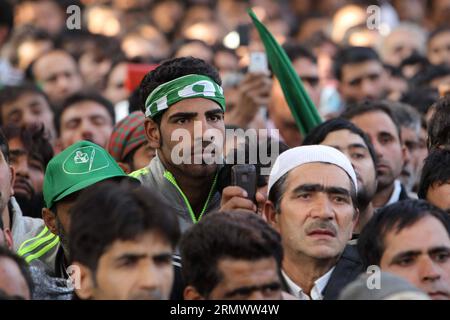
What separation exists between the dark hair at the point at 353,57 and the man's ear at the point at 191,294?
22.9ft

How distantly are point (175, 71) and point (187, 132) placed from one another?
0.36 meters

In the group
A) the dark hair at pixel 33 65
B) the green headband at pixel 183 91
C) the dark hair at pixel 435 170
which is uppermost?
the dark hair at pixel 33 65

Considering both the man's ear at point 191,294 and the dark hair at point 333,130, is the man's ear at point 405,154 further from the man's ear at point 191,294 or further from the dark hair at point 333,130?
the man's ear at point 191,294

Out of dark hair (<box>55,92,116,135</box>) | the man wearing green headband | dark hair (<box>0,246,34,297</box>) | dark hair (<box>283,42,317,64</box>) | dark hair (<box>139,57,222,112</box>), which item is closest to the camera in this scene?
dark hair (<box>0,246,34,297</box>)

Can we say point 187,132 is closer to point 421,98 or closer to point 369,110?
point 369,110

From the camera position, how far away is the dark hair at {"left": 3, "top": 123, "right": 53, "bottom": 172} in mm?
9281

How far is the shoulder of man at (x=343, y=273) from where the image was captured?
6953 millimetres

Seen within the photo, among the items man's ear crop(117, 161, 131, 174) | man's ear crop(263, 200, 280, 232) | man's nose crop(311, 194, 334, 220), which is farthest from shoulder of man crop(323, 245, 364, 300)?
man's ear crop(117, 161, 131, 174)

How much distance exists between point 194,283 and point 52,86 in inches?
289

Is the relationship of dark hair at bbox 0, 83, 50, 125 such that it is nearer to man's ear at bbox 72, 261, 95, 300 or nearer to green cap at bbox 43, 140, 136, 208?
green cap at bbox 43, 140, 136, 208

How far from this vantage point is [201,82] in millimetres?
7605

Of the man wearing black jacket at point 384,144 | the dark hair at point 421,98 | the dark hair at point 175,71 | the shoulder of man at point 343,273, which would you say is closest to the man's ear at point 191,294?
the shoulder of man at point 343,273

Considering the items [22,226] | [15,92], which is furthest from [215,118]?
[15,92]
